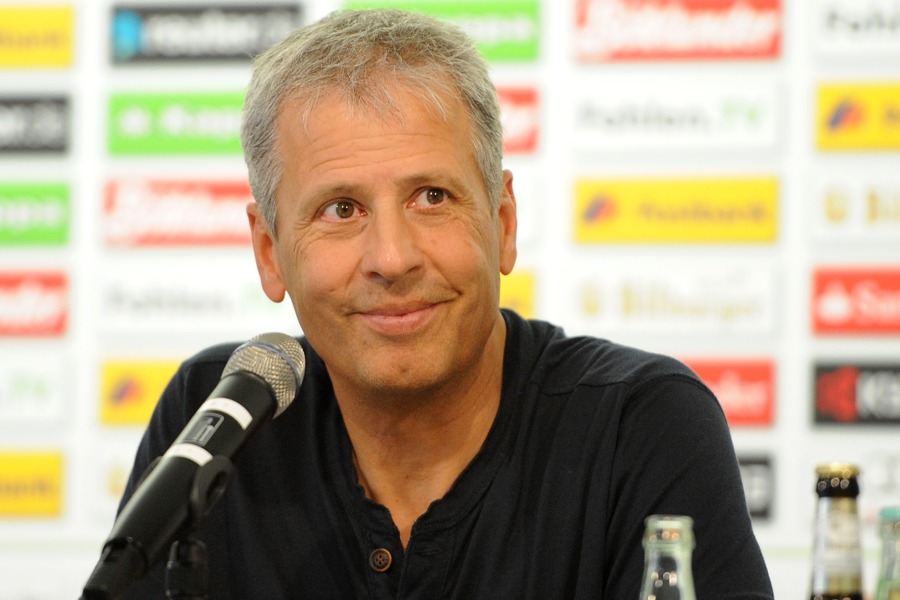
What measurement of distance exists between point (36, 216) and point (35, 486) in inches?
34.6

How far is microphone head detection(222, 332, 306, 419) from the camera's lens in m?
1.23

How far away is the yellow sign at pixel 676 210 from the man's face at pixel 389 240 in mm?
1997

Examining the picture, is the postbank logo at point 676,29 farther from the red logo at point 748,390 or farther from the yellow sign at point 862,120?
the red logo at point 748,390

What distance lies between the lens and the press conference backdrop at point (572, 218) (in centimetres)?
352

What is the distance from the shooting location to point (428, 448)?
5.68 feet

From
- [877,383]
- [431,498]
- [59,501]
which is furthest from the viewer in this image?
[59,501]

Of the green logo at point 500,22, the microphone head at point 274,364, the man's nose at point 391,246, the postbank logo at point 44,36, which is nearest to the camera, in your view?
the microphone head at point 274,364

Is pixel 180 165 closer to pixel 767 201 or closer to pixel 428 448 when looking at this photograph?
pixel 767 201

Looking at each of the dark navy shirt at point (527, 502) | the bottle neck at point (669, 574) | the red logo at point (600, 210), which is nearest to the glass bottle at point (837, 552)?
the bottle neck at point (669, 574)

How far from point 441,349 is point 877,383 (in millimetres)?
2290

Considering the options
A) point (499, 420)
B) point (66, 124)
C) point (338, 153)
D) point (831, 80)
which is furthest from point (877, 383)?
point (66, 124)

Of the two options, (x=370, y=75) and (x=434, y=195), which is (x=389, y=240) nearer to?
(x=434, y=195)

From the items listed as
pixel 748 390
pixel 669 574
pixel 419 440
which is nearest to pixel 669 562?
pixel 669 574

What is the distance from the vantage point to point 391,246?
1522 mm
